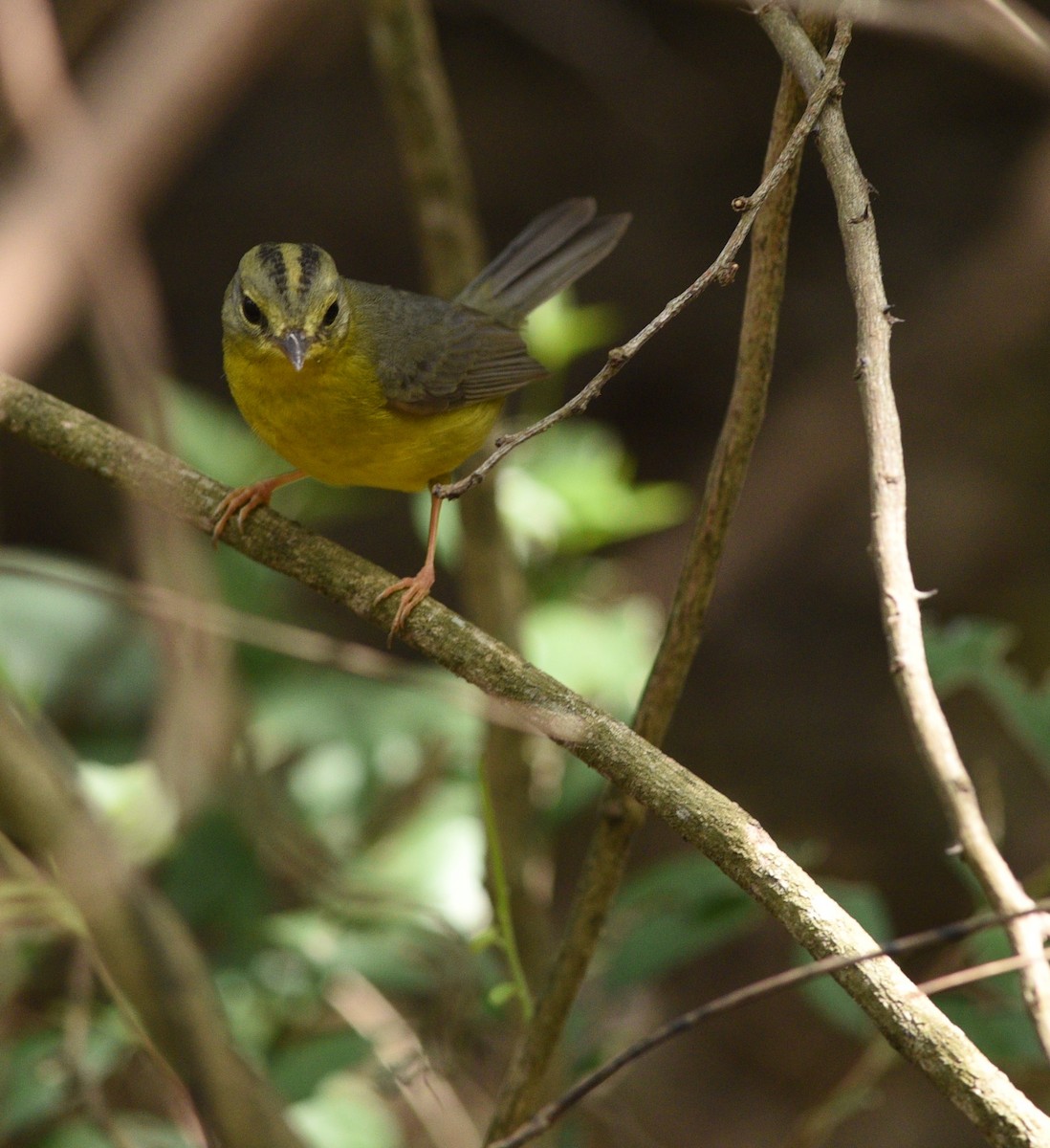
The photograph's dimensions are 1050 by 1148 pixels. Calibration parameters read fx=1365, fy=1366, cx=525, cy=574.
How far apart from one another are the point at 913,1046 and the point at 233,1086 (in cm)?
112

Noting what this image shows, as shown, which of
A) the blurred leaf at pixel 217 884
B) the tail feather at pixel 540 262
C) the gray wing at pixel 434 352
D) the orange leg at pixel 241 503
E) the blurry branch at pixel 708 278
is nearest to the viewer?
the blurry branch at pixel 708 278

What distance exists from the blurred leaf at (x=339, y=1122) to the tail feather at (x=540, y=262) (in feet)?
7.39

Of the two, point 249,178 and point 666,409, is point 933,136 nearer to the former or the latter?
point 666,409

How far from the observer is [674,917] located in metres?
3.02

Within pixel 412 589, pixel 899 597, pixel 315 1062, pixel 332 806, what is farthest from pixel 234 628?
pixel 899 597

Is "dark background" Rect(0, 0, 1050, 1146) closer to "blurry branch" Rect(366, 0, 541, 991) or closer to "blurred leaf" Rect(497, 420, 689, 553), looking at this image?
"blurred leaf" Rect(497, 420, 689, 553)

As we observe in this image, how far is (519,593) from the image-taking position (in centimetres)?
362

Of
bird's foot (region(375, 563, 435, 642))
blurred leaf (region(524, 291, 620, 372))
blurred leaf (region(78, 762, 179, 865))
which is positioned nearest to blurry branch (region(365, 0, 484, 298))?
blurred leaf (region(524, 291, 620, 372))

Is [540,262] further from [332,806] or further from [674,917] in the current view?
[674,917]

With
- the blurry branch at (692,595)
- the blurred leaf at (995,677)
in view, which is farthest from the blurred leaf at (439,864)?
the blurred leaf at (995,677)

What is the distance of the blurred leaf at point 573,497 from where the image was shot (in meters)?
3.61

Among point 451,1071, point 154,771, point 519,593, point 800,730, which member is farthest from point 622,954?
point 800,730

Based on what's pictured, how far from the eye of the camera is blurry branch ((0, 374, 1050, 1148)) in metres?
1.52

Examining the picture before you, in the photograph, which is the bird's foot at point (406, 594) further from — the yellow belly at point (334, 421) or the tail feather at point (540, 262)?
the tail feather at point (540, 262)
